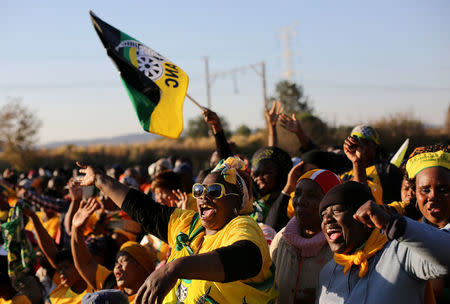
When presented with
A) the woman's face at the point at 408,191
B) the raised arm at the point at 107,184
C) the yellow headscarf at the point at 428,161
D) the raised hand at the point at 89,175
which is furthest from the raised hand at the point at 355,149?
the raised hand at the point at 89,175

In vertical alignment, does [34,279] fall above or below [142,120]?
below

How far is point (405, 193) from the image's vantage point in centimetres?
349

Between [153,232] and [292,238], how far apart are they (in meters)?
0.98

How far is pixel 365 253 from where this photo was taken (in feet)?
8.15

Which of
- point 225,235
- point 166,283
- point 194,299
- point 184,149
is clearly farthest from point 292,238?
point 184,149

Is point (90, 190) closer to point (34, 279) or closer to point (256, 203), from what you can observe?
point (34, 279)

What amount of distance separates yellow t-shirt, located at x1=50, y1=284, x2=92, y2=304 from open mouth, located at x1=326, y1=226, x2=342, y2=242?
277 centimetres

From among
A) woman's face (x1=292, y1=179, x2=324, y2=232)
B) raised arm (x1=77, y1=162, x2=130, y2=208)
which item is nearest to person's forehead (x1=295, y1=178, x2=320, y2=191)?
woman's face (x1=292, y1=179, x2=324, y2=232)

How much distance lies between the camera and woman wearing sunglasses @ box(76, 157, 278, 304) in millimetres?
2256

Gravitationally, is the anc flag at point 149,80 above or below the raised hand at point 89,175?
above

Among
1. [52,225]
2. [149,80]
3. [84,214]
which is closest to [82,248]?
[84,214]

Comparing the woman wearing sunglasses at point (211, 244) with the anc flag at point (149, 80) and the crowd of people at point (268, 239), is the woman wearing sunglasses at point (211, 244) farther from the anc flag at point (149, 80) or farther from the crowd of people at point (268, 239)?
the anc flag at point (149, 80)

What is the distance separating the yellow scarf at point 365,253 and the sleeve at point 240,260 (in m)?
0.49

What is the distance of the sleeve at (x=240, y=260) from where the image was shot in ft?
7.64
